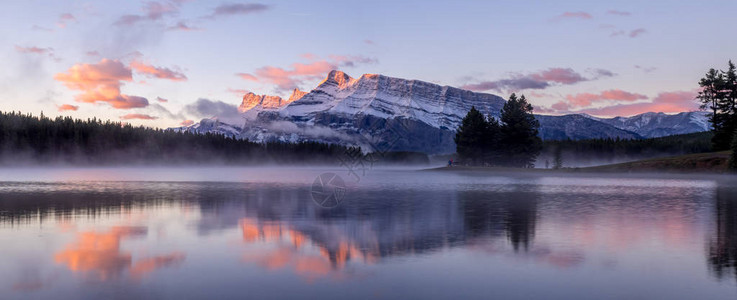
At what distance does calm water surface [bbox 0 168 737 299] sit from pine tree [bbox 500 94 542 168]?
10070 cm

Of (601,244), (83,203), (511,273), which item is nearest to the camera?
(511,273)

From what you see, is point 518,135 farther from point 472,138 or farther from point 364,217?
point 364,217

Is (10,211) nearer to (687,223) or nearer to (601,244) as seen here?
(601,244)

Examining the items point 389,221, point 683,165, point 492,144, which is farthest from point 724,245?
point 492,144

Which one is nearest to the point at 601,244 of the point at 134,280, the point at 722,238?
the point at 722,238

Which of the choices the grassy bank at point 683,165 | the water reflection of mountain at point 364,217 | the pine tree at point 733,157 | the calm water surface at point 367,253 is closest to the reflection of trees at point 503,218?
the water reflection of mountain at point 364,217

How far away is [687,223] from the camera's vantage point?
86.5 ft

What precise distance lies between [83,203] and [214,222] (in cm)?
1481

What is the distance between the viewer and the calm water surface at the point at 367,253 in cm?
1346

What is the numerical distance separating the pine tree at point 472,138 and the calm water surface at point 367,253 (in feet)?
340

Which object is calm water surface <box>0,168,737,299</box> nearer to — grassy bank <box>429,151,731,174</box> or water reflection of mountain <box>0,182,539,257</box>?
water reflection of mountain <box>0,182,539,257</box>

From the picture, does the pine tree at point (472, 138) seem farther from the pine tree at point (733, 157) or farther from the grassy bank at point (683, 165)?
the pine tree at point (733, 157)

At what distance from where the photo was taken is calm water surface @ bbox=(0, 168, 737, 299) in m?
13.5

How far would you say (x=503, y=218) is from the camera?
28.9 metres
